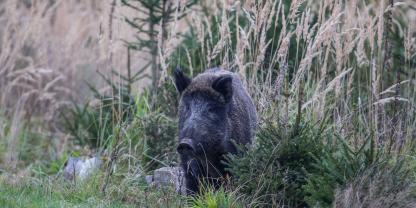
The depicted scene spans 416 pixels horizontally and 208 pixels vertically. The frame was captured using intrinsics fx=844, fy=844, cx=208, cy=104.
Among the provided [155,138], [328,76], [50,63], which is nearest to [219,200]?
[155,138]

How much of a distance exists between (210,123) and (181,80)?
0.56 meters

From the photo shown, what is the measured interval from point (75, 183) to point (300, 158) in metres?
2.13

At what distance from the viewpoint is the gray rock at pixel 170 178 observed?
24.8ft

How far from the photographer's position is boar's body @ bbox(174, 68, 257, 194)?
7.28 metres

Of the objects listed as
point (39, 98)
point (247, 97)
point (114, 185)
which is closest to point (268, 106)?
point (247, 97)

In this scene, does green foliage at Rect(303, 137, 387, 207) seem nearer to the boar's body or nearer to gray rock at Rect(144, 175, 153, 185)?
the boar's body

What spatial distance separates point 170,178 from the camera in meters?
7.86

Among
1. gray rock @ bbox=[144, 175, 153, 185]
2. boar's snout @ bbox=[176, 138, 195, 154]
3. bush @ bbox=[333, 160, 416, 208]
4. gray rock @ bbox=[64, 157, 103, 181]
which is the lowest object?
gray rock @ bbox=[144, 175, 153, 185]

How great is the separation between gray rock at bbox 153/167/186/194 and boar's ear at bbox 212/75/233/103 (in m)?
0.79

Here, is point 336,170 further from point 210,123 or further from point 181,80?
point 181,80

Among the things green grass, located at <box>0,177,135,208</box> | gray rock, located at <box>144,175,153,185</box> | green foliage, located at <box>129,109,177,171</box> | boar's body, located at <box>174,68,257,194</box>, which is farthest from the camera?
green foliage, located at <box>129,109,177,171</box>

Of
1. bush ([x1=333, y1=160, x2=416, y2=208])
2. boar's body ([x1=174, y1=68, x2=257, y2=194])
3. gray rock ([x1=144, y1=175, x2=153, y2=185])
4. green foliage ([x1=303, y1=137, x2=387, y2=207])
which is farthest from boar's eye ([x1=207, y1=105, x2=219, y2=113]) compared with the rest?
bush ([x1=333, y1=160, x2=416, y2=208])

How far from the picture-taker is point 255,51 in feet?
28.4

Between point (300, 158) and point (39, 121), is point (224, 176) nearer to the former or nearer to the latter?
point (300, 158)
